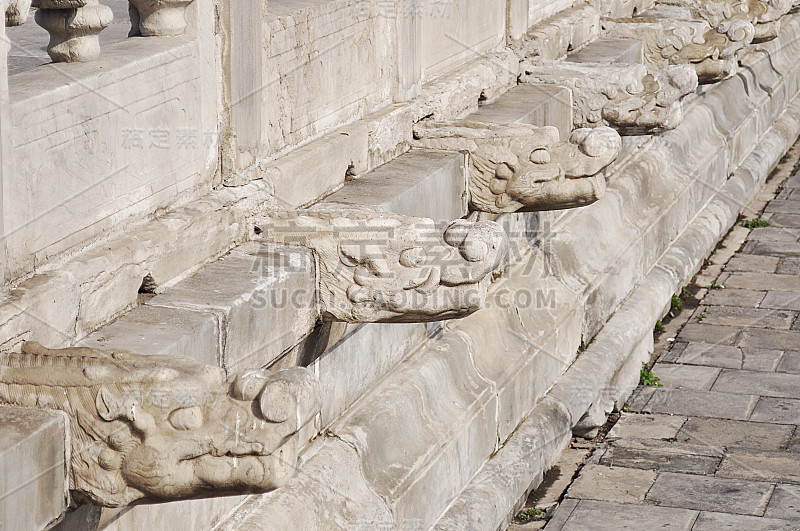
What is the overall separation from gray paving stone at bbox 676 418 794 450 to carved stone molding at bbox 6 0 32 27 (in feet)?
12.5

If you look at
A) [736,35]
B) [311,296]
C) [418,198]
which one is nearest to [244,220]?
[311,296]

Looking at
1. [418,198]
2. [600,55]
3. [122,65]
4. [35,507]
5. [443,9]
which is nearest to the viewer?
[35,507]

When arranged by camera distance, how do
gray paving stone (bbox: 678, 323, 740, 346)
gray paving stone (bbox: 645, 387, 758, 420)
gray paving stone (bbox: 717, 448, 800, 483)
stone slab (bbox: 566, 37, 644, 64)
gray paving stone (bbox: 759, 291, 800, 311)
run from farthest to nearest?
1. gray paving stone (bbox: 759, 291, 800, 311)
2. gray paving stone (bbox: 678, 323, 740, 346)
3. stone slab (bbox: 566, 37, 644, 64)
4. gray paving stone (bbox: 645, 387, 758, 420)
5. gray paving stone (bbox: 717, 448, 800, 483)

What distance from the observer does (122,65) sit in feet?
9.55

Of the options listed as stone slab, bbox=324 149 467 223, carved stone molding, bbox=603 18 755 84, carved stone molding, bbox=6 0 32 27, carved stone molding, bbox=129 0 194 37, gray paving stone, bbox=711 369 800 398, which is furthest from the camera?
carved stone molding, bbox=603 18 755 84

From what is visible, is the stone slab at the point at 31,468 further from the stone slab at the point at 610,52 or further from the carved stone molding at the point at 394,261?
the stone slab at the point at 610,52

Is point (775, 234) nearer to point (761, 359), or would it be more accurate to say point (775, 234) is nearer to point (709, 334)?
point (709, 334)

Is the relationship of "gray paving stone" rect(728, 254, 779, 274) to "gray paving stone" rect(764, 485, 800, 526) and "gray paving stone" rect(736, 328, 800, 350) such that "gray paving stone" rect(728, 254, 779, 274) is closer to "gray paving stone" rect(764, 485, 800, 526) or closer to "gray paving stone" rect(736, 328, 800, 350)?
"gray paving stone" rect(736, 328, 800, 350)

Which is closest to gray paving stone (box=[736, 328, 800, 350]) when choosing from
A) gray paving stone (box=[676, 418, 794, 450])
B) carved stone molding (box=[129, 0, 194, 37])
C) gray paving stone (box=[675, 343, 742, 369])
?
gray paving stone (box=[675, 343, 742, 369])

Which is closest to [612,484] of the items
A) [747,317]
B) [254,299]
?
[747,317]

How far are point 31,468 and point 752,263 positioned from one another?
21.3 ft

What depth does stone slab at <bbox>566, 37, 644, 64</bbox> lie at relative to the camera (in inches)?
257

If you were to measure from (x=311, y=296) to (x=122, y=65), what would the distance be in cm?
85

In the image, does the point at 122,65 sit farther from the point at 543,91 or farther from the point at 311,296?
the point at 543,91
